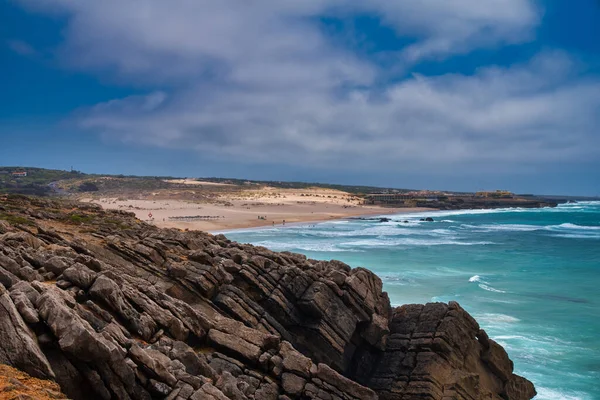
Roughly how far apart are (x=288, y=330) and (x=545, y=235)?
72112mm

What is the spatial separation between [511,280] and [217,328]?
3344 centimetres

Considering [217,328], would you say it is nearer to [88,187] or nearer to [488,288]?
[488,288]

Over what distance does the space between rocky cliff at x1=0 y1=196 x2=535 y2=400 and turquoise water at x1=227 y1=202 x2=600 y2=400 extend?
530 cm

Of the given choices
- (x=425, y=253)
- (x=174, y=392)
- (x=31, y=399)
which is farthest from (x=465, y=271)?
(x=31, y=399)

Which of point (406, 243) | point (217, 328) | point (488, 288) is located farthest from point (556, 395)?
point (406, 243)

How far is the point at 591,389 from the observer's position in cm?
2005

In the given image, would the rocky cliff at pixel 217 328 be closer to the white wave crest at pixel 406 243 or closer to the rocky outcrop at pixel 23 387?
the rocky outcrop at pixel 23 387

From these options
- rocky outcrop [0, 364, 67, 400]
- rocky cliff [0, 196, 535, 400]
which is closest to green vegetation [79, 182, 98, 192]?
rocky cliff [0, 196, 535, 400]

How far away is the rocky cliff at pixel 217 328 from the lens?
9.27 metres

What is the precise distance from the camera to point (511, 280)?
3934 cm

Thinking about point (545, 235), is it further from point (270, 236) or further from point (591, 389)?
point (591, 389)

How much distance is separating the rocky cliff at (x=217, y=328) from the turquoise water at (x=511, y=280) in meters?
5.30

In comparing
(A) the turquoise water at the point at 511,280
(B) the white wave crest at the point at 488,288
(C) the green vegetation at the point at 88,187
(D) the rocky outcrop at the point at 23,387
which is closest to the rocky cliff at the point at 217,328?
(D) the rocky outcrop at the point at 23,387

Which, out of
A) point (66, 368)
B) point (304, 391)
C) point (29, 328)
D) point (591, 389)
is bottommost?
point (591, 389)
